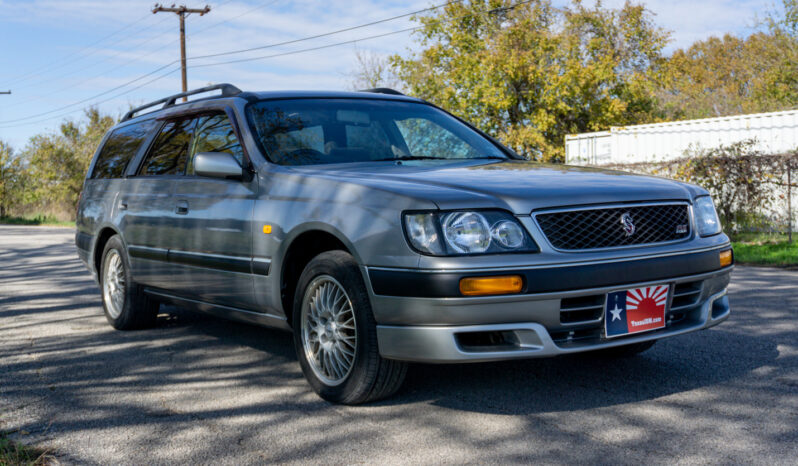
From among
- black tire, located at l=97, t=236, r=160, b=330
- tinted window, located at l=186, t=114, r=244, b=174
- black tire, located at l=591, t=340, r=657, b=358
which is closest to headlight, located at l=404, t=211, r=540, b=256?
→ black tire, located at l=591, t=340, r=657, b=358

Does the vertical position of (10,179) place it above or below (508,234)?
above

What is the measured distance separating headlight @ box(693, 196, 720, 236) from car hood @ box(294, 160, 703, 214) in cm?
6

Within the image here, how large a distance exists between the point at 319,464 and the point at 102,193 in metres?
4.47

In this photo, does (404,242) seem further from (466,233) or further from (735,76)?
(735,76)

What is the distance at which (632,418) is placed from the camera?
3.70 m

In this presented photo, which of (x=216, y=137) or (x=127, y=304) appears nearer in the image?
(x=216, y=137)

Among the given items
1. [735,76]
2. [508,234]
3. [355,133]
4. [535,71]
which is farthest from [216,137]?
[735,76]

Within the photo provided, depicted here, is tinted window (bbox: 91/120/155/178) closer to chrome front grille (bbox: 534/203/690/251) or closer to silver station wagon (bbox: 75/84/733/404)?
silver station wagon (bbox: 75/84/733/404)

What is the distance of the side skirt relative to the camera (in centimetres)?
463

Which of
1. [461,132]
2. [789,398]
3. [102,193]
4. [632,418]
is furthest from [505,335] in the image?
[102,193]

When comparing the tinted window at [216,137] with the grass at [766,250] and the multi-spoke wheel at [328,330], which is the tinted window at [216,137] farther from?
the grass at [766,250]

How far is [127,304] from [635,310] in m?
4.10

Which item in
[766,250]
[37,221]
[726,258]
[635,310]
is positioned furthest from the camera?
[37,221]

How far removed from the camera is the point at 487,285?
137 inches
